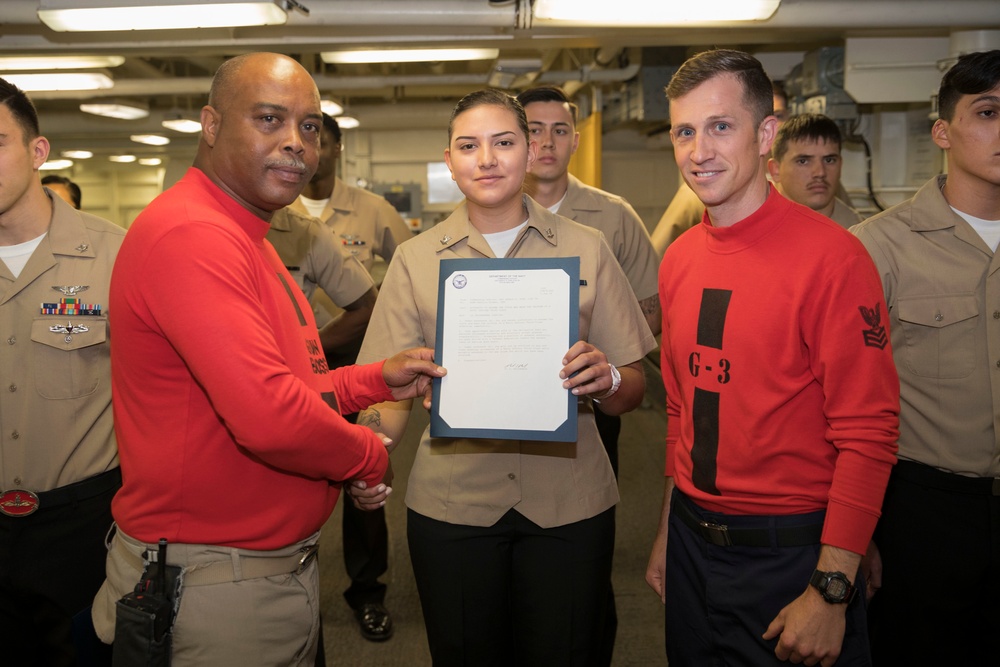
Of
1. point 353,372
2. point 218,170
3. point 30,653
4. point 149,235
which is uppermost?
point 218,170

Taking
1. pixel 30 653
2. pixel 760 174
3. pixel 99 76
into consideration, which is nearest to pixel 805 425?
pixel 760 174

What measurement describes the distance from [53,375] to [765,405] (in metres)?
2.00

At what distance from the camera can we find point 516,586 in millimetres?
2025

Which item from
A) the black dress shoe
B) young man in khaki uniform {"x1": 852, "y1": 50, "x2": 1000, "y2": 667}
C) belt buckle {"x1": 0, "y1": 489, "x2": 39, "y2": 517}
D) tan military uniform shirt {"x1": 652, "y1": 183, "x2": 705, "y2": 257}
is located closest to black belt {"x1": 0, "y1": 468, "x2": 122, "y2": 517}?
belt buckle {"x1": 0, "y1": 489, "x2": 39, "y2": 517}

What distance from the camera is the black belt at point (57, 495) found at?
2.06m

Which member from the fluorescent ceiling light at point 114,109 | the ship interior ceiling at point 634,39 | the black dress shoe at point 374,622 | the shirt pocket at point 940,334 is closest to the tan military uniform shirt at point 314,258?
the ship interior ceiling at point 634,39

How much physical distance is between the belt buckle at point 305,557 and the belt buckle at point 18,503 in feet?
3.10

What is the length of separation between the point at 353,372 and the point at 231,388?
1.93ft

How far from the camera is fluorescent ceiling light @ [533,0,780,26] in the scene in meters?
3.85

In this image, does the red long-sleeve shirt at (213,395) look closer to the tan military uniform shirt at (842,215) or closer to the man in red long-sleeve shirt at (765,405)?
the man in red long-sleeve shirt at (765,405)

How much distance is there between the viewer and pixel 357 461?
1595mm

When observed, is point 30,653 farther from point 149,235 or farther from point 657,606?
point 657,606

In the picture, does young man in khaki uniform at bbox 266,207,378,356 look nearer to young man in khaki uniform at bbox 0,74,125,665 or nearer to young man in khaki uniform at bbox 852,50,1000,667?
young man in khaki uniform at bbox 0,74,125,665

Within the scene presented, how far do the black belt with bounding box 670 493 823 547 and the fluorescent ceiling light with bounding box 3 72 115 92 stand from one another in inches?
253
